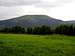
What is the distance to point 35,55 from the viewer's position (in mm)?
27547

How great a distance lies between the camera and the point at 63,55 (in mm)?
28969

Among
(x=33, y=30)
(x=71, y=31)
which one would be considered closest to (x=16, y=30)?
(x=33, y=30)

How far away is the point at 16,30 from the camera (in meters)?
142

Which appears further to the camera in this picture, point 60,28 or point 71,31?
point 60,28

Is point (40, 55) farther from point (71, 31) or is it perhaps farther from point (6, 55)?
point (71, 31)

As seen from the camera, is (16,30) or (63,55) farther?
(16,30)

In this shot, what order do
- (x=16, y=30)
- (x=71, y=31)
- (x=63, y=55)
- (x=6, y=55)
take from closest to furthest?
(x=6, y=55) < (x=63, y=55) < (x=71, y=31) < (x=16, y=30)

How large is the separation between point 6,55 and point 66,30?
299ft

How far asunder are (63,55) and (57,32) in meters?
92.1

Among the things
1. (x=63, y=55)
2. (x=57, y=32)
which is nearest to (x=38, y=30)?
(x=57, y=32)

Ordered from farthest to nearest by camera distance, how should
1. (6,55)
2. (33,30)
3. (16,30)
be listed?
(16,30) < (33,30) < (6,55)

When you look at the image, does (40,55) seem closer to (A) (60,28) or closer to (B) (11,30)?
(A) (60,28)

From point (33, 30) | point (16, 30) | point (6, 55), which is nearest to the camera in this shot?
point (6, 55)

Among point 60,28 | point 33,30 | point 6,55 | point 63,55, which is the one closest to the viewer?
point 6,55
